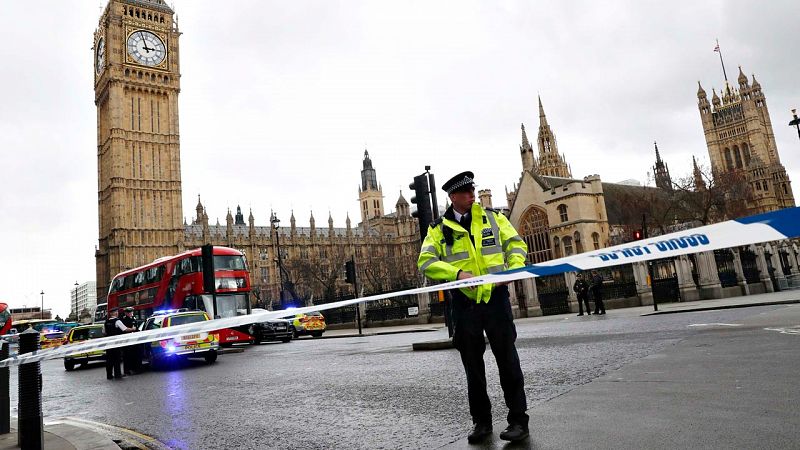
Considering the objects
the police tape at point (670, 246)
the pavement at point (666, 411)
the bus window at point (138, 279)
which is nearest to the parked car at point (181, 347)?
the pavement at point (666, 411)

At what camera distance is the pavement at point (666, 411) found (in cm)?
307

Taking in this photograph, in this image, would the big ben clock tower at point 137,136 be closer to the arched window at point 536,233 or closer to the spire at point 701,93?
the arched window at point 536,233

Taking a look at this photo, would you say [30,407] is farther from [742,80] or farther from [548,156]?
[742,80]

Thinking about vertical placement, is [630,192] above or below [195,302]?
above

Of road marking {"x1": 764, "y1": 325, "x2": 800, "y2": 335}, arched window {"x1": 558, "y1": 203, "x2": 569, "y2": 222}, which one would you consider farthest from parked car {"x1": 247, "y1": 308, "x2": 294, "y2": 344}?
arched window {"x1": 558, "y1": 203, "x2": 569, "y2": 222}

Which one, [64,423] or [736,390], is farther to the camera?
[64,423]

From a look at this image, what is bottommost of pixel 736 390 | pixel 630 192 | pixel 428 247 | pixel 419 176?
pixel 736 390

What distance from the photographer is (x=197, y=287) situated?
792 inches

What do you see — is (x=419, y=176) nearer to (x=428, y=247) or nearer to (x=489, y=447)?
(x=428, y=247)

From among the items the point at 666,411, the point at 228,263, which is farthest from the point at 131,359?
the point at 666,411

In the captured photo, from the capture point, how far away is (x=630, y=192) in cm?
5569

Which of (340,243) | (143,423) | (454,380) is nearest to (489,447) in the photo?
(454,380)

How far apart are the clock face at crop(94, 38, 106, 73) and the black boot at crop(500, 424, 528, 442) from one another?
81.9 metres

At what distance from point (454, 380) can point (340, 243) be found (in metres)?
86.3
